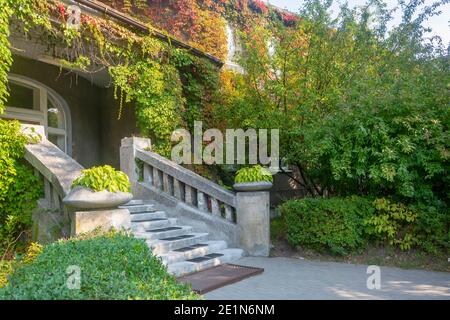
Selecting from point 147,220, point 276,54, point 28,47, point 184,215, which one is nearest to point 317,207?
point 184,215

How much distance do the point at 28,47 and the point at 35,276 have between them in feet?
22.8

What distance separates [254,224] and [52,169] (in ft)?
12.8

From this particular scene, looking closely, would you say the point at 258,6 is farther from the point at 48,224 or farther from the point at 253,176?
the point at 48,224

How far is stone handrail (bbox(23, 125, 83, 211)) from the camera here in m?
5.57

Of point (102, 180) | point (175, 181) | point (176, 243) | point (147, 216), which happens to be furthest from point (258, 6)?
point (102, 180)

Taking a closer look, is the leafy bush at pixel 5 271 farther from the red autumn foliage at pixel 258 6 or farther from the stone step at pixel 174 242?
the red autumn foliage at pixel 258 6

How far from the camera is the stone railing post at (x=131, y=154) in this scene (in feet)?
27.2

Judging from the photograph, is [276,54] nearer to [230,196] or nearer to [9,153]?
[230,196]

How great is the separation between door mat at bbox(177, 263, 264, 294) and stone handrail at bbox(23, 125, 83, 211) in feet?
7.76

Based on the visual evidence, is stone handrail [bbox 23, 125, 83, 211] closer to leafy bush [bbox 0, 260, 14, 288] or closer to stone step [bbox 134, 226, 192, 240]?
leafy bush [bbox 0, 260, 14, 288]

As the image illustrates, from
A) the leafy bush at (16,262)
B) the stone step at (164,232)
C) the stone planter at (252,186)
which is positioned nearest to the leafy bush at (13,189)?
the leafy bush at (16,262)

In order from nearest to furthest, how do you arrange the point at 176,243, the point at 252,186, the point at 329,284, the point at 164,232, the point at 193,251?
the point at 329,284, the point at 193,251, the point at 176,243, the point at 164,232, the point at 252,186

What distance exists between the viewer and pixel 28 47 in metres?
8.25

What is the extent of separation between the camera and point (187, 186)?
7.71m
